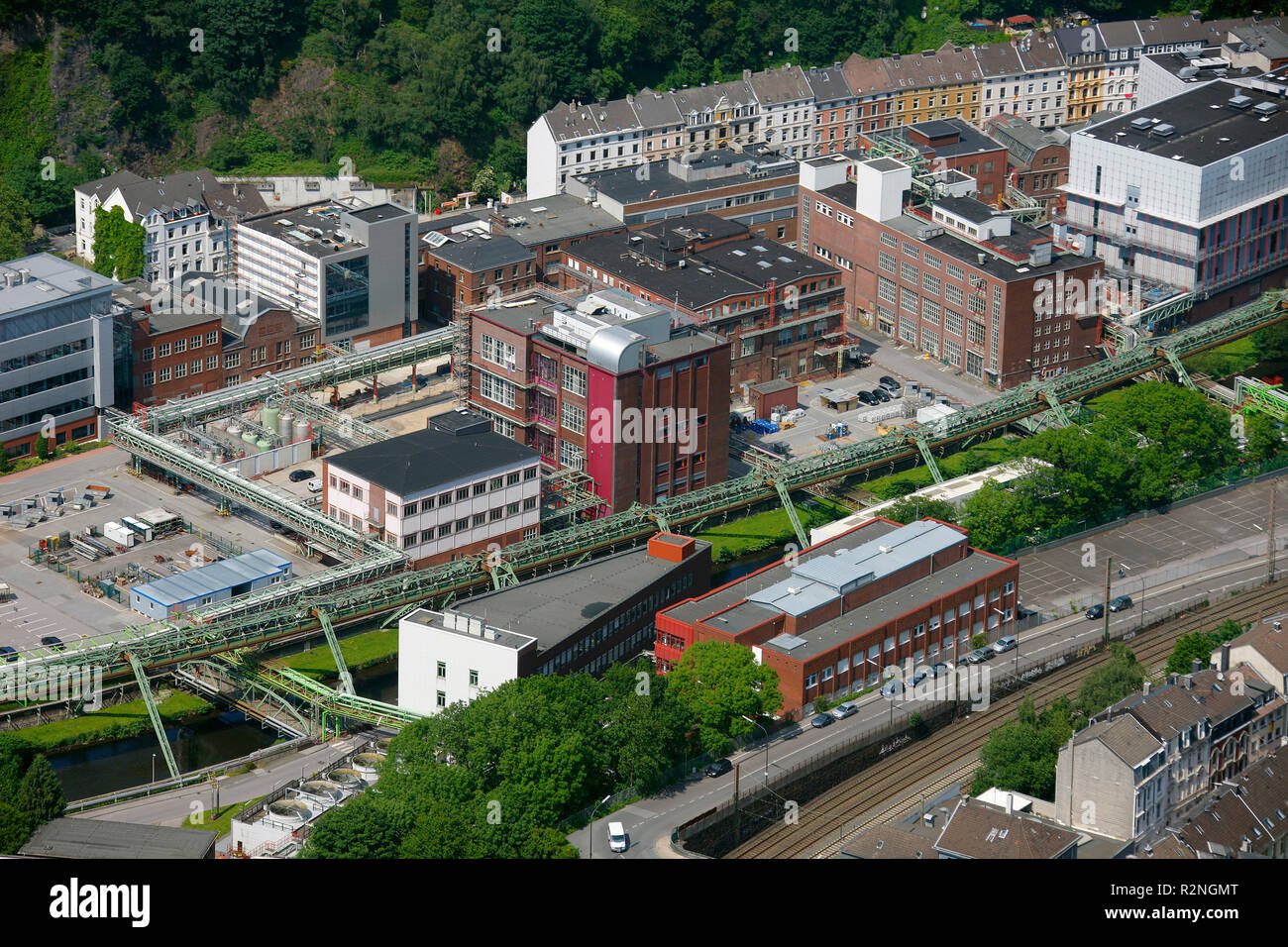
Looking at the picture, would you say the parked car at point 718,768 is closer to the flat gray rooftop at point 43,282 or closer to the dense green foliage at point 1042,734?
the dense green foliage at point 1042,734

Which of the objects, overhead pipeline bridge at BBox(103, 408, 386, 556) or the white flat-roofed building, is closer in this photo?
the white flat-roofed building

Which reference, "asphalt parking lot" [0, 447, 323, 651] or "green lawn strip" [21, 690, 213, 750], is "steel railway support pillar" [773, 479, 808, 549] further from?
"green lawn strip" [21, 690, 213, 750]

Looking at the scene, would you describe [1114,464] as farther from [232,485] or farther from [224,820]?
[224,820]

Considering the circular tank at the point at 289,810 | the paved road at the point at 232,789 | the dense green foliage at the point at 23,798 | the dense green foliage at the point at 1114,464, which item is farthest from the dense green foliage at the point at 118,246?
the circular tank at the point at 289,810

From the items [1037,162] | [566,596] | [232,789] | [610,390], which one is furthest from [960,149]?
[232,789]

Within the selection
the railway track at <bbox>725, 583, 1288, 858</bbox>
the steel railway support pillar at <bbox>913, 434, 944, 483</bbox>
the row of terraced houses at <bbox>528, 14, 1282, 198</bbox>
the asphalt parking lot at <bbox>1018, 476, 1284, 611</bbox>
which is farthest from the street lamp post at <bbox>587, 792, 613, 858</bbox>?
the row of terraced houses at <bbox>528, 14, 1282, 198</bbox>

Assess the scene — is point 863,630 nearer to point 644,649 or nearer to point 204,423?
point 644,649
